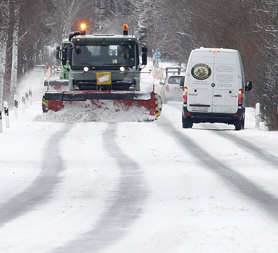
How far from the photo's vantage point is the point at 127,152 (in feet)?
50.4

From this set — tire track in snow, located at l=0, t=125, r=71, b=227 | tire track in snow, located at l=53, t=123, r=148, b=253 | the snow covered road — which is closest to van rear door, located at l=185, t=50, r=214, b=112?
the snow covered road

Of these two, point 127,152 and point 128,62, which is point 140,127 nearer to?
point 128,62

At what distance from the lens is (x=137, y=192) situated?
10.2 meters

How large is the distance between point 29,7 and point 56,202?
29.9 metres

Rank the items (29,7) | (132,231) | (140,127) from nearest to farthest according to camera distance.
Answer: (132,231) → (140,127) → (29,7)

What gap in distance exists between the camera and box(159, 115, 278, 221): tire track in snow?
29.9 feet

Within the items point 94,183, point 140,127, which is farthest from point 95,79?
point 94,183

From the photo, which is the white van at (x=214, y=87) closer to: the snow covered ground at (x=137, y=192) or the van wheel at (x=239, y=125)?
Result: the van wheel at (x=239, y=125)

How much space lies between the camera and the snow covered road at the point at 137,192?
6965 millimetres

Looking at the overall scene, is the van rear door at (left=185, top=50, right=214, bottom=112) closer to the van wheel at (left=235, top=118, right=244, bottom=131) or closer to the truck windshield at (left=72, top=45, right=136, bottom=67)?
the van wheel at (left=235, top=118, right=244, bottom=131)

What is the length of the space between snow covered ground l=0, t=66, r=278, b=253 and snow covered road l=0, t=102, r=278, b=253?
11 millimetres

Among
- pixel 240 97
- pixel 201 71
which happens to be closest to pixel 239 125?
pixel 240 97

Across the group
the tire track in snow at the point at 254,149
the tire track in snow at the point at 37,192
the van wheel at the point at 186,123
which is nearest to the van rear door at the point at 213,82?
the van wheel at the point at 186,123

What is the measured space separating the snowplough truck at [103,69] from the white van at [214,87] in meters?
1.96
